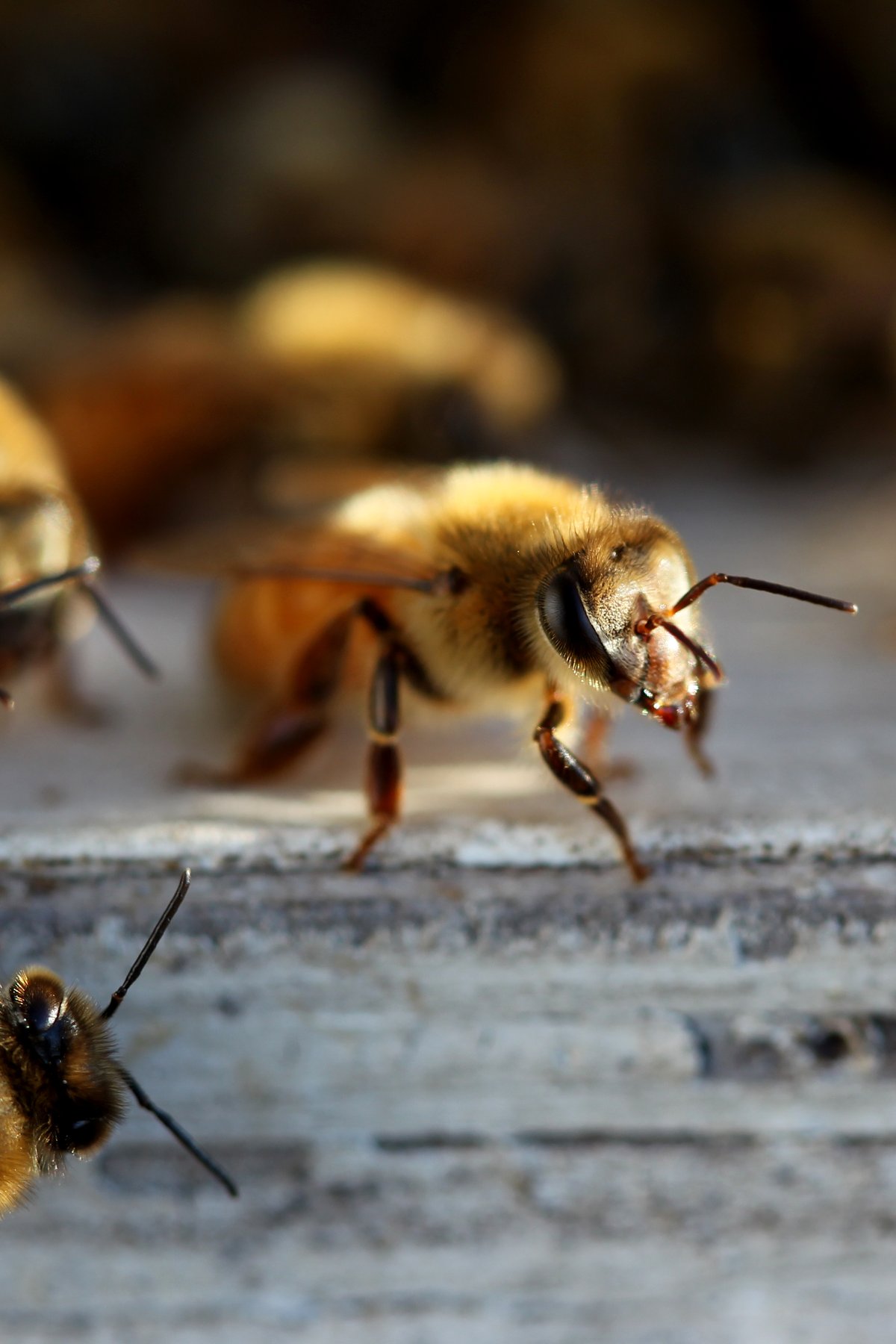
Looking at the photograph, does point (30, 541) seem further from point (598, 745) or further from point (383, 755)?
point (598, 745)

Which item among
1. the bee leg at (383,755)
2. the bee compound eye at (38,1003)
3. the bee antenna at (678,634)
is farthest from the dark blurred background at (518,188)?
the bee compound eye at (38,1003)

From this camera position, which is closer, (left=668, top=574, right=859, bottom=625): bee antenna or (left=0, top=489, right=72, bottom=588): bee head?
(left=668, top=574, right=859, bottom=625): bee antenna

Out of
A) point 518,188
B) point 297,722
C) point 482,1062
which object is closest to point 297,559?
point 297,722

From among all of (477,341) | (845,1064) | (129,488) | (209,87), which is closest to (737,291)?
(477,341)

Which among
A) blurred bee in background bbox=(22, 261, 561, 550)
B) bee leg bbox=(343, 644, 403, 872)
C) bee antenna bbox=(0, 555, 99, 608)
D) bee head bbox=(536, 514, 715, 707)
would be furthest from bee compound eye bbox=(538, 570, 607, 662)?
blurred bee in background bbox=(22, 261, 561, 550)

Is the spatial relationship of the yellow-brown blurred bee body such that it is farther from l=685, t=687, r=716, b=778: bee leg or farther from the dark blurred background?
the dark blurred background

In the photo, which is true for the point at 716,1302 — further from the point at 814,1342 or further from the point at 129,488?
the point at 129,488

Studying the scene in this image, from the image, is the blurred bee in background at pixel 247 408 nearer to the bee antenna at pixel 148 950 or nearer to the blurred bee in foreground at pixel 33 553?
the blurred bee in foreground at pixel 33 553
